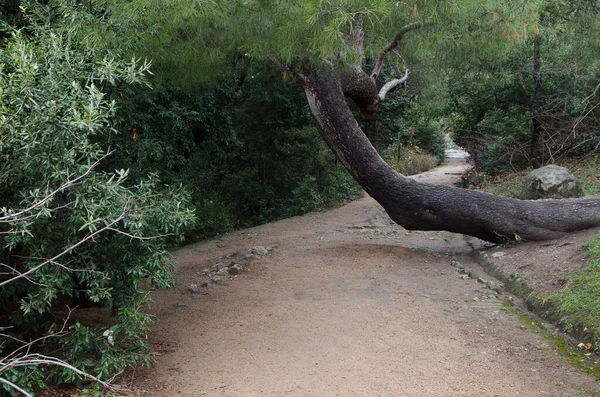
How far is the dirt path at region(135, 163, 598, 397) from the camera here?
3.81 metres

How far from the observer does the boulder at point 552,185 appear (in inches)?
363

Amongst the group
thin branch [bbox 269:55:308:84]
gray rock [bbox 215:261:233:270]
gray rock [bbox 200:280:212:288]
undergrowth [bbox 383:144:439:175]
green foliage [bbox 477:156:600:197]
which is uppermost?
thin branch [bbox 269:55:308:84]

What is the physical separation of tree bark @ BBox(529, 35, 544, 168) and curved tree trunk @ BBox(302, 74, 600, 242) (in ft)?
18.4

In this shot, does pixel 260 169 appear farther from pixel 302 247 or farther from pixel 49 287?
pixel 49 287

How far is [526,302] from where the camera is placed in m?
5.62

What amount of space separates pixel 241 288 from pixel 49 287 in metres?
3.14

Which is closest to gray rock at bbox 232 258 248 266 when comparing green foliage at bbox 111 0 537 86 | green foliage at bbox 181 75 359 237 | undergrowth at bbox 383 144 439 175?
green foliage at bbox 111 0 537 86

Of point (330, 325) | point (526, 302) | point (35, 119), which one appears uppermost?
point (35, 119)

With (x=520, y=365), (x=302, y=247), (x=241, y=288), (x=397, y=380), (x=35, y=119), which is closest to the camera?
Answer: (x=35, y=119)

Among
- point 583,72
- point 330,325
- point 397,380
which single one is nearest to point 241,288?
point 330,325

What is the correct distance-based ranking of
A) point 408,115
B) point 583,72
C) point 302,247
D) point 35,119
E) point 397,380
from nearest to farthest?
point 35,119 → point 397,380 → point 302,247 → point 583,72 → point 408,115

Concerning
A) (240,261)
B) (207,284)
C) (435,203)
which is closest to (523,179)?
(435,203)

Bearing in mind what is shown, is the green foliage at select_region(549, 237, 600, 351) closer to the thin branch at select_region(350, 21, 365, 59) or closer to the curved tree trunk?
the curved tree trunk

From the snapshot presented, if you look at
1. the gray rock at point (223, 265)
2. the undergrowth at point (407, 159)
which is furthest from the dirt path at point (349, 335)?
the undergrowth at point (407, 159)
